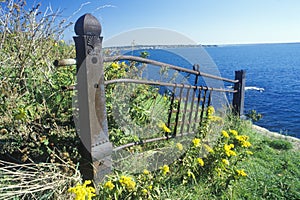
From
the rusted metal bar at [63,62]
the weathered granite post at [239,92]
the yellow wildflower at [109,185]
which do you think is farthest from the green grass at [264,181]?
the rusted metal bar at [63,62]

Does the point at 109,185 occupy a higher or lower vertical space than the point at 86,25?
lower

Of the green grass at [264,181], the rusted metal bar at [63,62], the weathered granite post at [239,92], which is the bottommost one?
the green grass at [264,181]

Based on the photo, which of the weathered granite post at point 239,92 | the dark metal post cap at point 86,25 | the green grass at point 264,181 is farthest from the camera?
the weathered granite post at point 239,92

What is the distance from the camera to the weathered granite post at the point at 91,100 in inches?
66.0

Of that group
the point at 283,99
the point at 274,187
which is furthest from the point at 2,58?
the point at 283,99

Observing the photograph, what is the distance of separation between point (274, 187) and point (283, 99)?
80.5 feet

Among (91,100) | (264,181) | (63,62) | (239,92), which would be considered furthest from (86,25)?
(239,92)

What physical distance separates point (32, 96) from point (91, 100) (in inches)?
39.6

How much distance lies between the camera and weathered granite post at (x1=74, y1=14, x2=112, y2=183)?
1676 millimetres

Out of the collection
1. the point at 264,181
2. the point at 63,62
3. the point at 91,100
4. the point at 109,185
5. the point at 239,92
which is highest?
the point at 63,62

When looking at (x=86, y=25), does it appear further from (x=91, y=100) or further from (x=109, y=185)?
(x=109, y=185)

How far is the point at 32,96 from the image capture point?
2.39 m

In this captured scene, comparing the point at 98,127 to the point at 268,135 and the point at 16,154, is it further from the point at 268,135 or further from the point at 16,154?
the point at 268,135

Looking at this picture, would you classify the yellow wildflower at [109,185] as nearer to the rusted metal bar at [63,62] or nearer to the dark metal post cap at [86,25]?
the rusted metal bar at [63,62]
